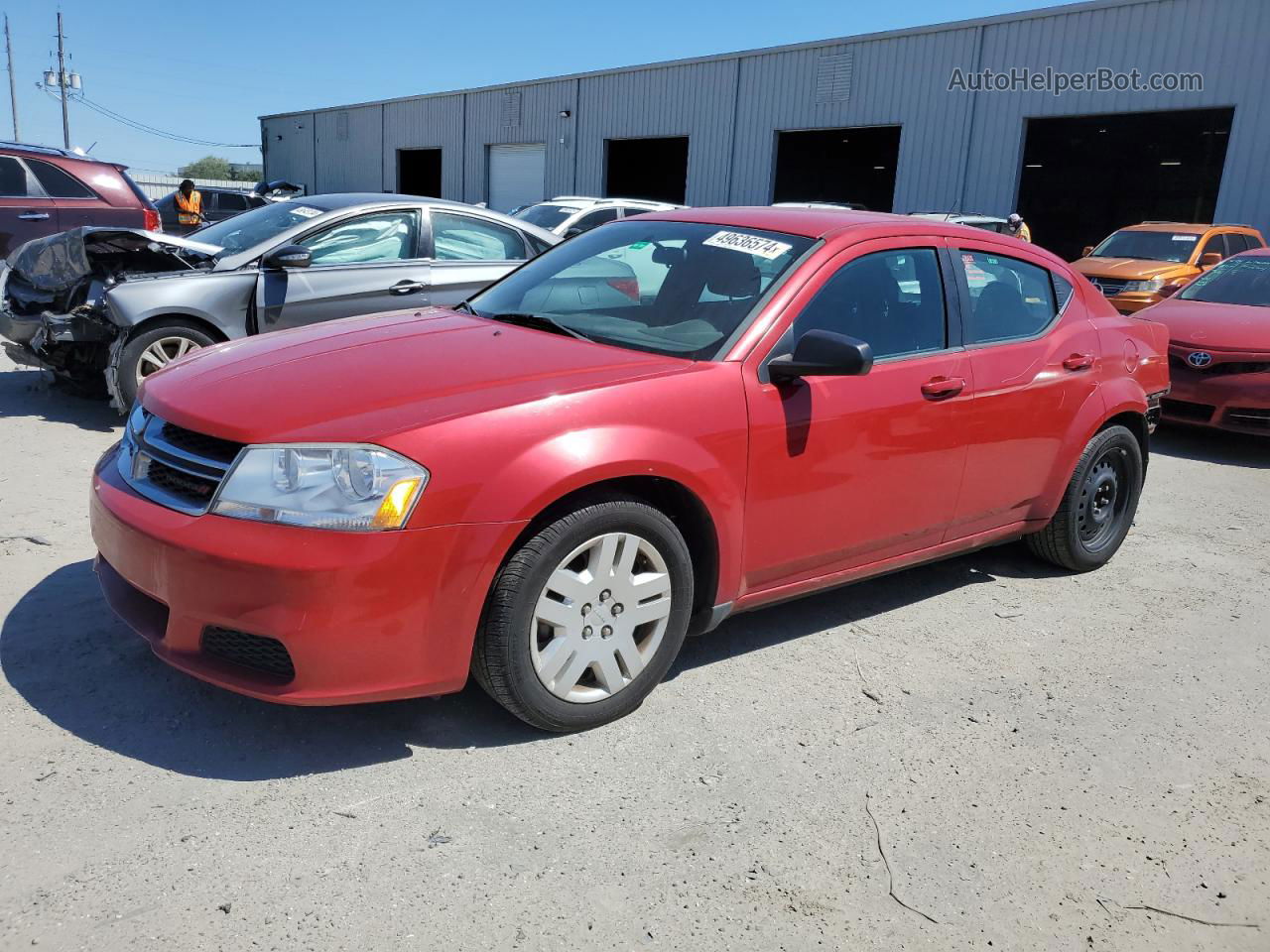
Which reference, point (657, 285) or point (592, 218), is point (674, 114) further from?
point (657, 285)

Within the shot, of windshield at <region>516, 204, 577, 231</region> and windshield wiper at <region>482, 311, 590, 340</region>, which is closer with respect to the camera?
windshield wiper at <region>482, 311, 590, 340</region>

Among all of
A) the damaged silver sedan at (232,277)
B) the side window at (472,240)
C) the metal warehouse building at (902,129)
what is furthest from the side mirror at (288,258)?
the metal warehouse building at (902,129)

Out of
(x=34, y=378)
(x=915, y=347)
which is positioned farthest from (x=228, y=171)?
(x=915, y=347)

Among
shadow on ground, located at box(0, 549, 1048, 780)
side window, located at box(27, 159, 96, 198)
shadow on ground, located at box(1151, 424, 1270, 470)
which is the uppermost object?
side window, located at box(27, 159, 96, 198)

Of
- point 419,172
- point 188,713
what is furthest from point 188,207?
point 419,172

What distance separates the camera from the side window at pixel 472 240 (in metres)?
7.23

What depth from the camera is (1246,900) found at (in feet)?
8.49

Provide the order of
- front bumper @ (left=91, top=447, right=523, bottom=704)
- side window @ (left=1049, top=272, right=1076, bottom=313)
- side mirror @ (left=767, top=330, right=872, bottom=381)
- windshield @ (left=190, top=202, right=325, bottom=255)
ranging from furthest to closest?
windshield @ (left=190, top=202, right=325, bottom=255) < side window @ (left=1049, top=272, right=1076, bottom=313) < side mirror @ (left=767, top=330, right=872, bottom=381) < front bumper @ (left=91, top=447, right=523, bottom=704)

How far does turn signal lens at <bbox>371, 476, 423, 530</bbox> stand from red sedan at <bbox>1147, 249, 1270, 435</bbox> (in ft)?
24.0

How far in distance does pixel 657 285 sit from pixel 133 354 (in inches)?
163

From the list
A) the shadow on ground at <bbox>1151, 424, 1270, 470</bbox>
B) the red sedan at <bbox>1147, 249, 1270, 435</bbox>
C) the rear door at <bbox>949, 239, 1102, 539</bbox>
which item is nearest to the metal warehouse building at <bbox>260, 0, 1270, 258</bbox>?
the shadow on ground at <bbox>1151, 424, 1270, 470</bbox>

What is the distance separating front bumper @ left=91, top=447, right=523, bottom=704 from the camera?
262 centimetres

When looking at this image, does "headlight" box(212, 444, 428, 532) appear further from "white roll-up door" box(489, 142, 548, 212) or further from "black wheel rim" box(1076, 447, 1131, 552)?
"white roll-up door" box(489, 142, 548, 212)

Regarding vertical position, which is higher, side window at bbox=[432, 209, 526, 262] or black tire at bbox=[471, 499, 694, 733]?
side window at bbox=[432, 209, 526, 262]
